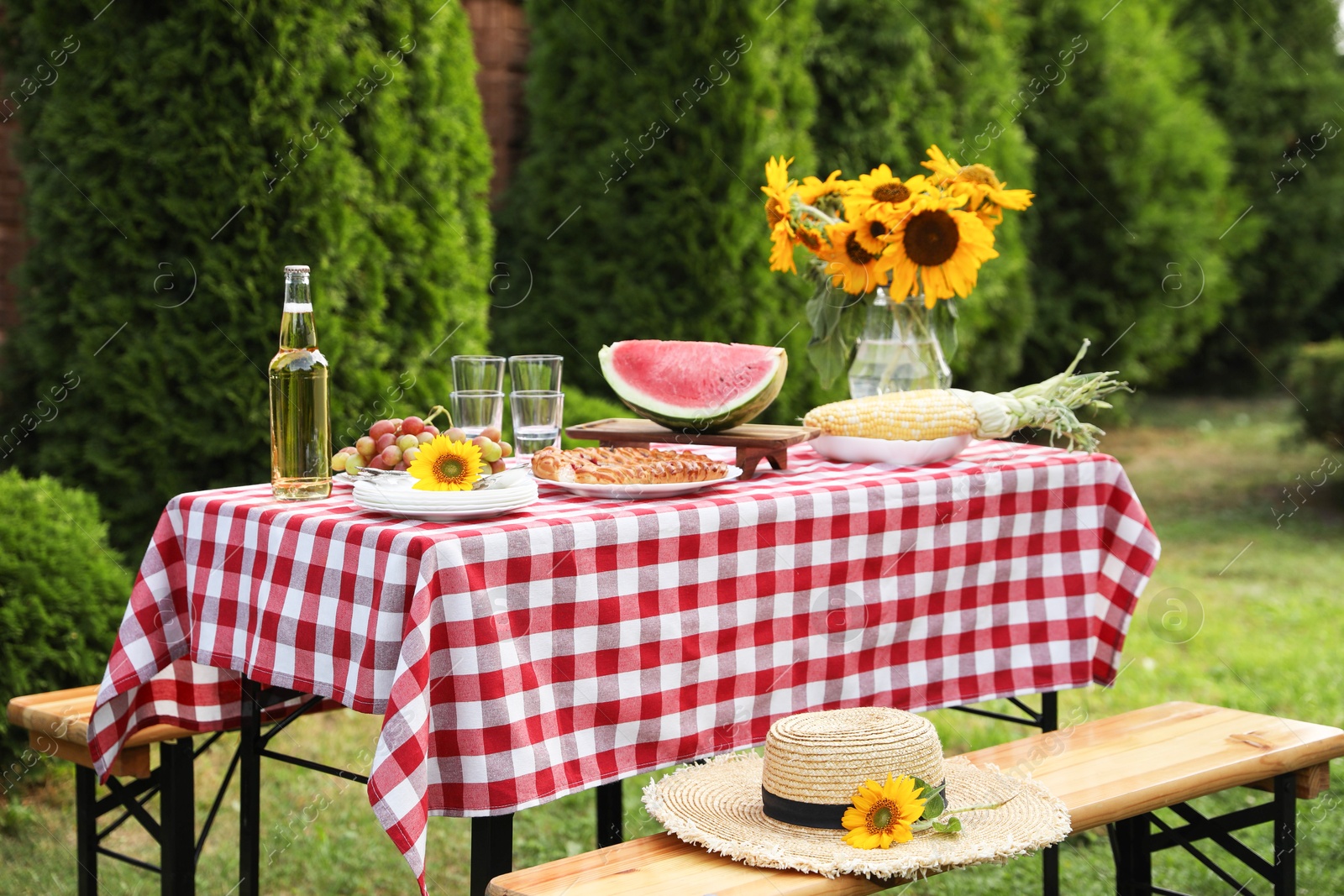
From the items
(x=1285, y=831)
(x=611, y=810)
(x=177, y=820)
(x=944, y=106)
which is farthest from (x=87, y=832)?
(x=944, y=106)

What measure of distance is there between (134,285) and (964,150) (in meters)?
6.11

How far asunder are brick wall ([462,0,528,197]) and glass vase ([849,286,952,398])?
199 inches

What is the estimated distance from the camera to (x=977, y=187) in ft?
11.8

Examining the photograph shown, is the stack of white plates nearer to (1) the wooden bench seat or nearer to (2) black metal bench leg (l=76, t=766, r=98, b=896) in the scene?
(1) the wooden bench seat

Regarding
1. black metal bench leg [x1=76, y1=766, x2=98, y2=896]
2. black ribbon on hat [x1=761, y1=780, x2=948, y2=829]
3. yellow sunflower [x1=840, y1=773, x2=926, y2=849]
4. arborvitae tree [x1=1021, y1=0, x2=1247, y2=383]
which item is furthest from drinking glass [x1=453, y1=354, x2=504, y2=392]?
arborvitae tree [x1=1021, y1=0, x2=1247, y2=383]

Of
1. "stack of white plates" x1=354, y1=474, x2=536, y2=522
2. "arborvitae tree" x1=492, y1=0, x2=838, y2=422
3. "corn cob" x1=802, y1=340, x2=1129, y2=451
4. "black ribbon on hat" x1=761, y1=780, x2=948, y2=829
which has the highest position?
"arborvitae tree" x1=492, y1=0, x2=838, y2=422

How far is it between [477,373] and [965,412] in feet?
3.86

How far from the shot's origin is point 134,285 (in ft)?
18.7

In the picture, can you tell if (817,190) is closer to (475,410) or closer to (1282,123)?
(475,410)

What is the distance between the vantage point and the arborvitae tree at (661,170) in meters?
7.79

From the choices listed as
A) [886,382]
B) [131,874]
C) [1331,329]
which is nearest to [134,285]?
[131,874]

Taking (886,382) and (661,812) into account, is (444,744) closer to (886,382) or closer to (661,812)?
(661,812)

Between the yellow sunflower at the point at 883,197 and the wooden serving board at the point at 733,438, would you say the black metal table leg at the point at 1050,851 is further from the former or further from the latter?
the yellow sunflower at the point at 883,197

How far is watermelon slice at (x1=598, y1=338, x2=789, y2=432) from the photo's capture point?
10.6 ft
